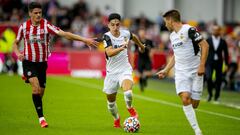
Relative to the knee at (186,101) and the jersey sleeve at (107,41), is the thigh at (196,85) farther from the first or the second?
the jersey sleeve at (107,41)

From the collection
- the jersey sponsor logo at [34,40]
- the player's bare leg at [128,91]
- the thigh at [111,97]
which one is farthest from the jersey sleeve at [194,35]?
the jersey sponsor logo at [34,40]

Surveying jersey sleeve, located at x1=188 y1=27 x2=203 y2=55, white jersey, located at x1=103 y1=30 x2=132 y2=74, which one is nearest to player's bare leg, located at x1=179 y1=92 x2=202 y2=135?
jersey sleeve, located at x1=188 y1=27 x2=203 y2=55

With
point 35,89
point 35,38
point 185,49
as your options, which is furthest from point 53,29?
point 185,49

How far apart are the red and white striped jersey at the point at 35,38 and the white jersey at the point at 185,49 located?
3.39m

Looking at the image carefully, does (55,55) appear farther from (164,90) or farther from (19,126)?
(19,126)

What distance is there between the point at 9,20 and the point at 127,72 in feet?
85.9

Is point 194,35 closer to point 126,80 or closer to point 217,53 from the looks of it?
point 126,80

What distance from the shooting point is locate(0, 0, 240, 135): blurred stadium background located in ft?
122

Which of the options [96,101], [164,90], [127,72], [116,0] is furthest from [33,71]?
[116,0]

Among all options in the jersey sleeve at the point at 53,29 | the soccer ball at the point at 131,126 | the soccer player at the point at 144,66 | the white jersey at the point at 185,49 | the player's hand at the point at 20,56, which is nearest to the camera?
the white jersey at the point at 185,49

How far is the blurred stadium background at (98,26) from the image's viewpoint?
37.2 meters

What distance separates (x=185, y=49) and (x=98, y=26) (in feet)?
93.4

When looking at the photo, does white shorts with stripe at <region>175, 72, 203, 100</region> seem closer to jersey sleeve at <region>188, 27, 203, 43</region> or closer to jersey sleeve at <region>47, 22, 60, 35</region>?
jersey sleeve at <region>188, 27, 203, 43</region>

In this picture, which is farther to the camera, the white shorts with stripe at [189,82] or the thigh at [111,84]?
the thigh at [111,84]
